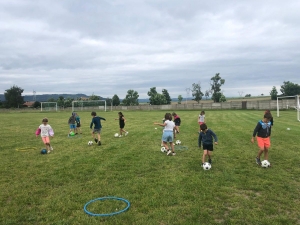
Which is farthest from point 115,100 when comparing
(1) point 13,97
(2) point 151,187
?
(2) point 151,187

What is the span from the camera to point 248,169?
8.02 meters

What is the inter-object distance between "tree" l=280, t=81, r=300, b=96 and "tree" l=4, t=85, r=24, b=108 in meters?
108

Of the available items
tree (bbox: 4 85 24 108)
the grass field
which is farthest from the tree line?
the grass field

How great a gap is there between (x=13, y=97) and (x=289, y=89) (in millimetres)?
111355

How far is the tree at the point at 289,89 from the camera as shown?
87562 millimetres

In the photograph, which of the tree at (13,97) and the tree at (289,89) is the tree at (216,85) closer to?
the tree at (289,89)

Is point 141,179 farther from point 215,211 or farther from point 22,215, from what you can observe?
point 22,215

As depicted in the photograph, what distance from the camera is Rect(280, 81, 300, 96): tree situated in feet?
287

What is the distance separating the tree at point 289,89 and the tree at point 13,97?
A: 355 ft

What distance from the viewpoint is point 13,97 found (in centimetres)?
11025

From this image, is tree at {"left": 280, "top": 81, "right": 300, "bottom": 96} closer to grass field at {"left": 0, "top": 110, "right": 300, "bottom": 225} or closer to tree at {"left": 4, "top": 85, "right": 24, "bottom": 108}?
grass field at {"left": 0, "top": 110, "right": 300, "bottom": 225}

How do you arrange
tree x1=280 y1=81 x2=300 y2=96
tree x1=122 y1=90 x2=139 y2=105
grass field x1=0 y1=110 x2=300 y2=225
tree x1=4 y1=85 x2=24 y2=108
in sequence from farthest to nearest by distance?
tree x1=4 y1=85 x2=24 y2=108 → tree x1=122 y1=90 x2=139 y2=105 → tree x1=280 y1=81 x2=300 y2=96 → grass field x1=0 y1=110 x2=300 y2=225

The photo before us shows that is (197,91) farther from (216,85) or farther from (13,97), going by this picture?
(13,97)

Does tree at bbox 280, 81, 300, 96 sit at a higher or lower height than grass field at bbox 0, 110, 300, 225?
higher
